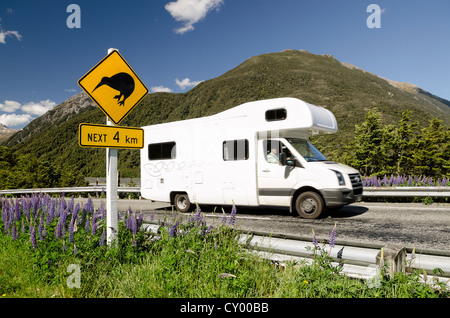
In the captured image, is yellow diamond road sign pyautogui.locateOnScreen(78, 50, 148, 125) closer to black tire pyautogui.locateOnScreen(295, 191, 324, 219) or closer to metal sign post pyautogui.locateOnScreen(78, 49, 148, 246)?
metal sign post pyautogui.locateOnScreen(78, 49, 148, 246)

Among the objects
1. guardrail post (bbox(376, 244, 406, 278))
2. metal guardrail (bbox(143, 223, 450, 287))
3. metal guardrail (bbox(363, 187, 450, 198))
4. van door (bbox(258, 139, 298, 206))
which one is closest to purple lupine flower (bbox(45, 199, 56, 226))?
metal guardrail (bbox(143, 223, 450, 287))

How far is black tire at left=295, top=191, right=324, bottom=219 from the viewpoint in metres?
7.66

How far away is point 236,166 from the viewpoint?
8719 mm

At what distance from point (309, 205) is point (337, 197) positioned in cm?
77

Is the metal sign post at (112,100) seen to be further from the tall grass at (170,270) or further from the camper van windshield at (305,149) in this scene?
the camper van windshield at (305,149)

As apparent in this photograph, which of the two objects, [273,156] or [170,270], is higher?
[273,156]

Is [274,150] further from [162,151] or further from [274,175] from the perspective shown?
[162,151]

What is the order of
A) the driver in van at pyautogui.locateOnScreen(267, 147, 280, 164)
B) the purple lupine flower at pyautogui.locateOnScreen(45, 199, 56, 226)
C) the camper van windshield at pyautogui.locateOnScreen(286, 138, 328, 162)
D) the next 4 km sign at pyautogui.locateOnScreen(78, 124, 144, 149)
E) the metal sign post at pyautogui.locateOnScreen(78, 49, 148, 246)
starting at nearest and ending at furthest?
the next 4 km sign at pyautogui.locateOnScreen(78, 124, 144, 149) < the metal sign post at pyautogui.locateOnScreen(78, 49, 148, 246) < the purple lupine flower at pyautogui.locateOnScreen(45, 199, 56, 226) < the camper van windshield at pyautogui.locateOnScreen(286, 138, 328, 162) < the driver in van at pyautogui.locateOnScreen(267, 147, 280, 164)

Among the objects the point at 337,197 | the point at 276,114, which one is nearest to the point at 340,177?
the point at 337,197

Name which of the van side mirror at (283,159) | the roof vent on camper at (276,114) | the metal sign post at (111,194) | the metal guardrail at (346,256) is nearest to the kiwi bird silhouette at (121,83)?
the metal sign post at (111,194)

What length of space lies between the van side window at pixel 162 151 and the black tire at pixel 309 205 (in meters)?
4.34

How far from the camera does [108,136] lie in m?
3.88


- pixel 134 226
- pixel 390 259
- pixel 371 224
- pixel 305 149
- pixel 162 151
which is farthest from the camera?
pixel 162 151

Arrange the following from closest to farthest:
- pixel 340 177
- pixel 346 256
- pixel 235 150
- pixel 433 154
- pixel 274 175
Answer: pixel 346 256, pixel 340 177, pixel 274 175, pixel 235 150, pixel 433 154
